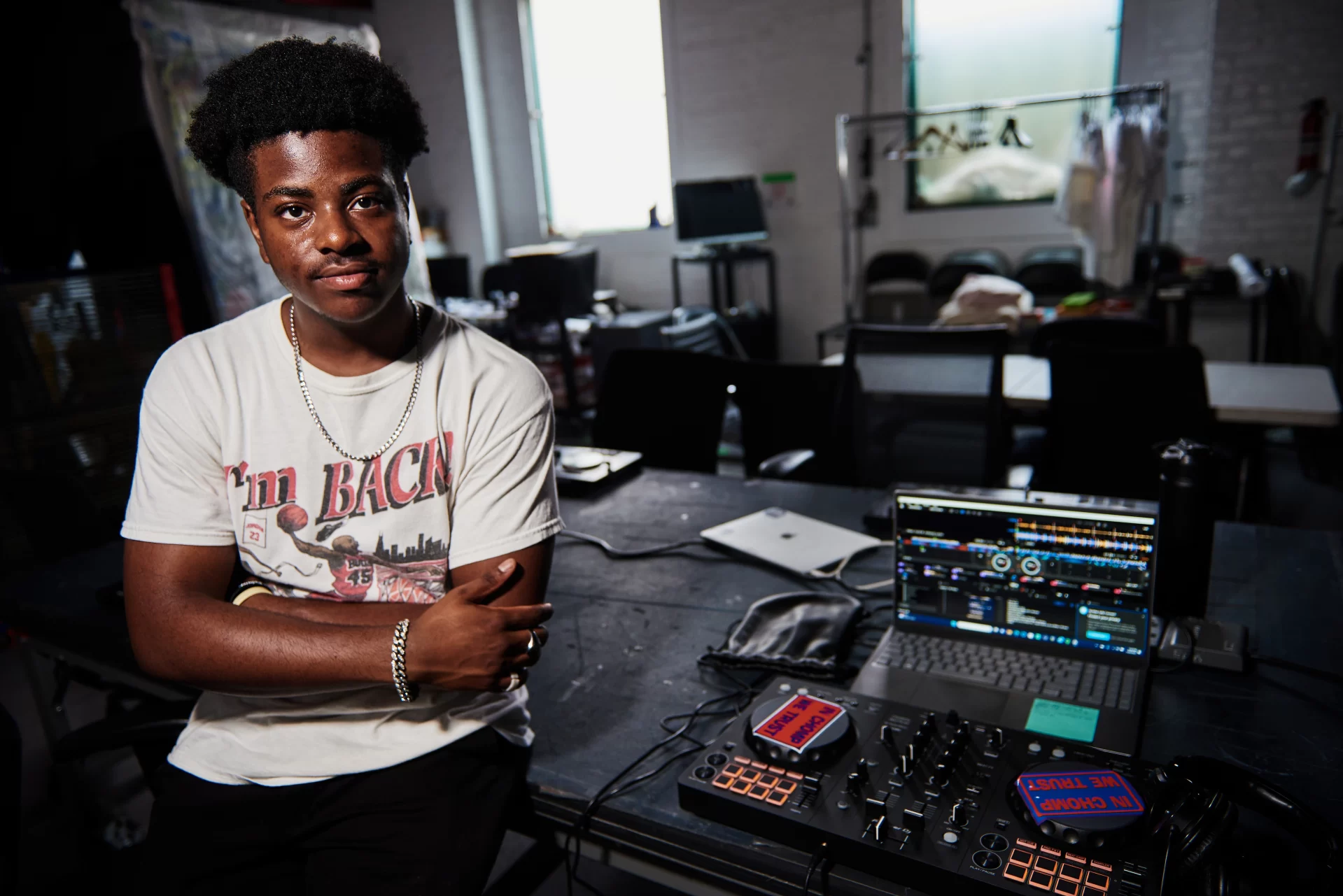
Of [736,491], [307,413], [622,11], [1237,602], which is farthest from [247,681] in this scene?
[622,11]

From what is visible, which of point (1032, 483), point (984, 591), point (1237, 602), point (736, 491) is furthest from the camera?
point (1032, 483)

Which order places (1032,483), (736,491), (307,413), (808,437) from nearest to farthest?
(307,413) < (736,491) < (1032,483) < (808,437)

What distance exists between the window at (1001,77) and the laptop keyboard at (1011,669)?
471cm

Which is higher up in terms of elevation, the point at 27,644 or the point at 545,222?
the point at 545,222

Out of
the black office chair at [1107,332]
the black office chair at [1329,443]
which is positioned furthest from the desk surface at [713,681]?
the black office chair at [1329,443]

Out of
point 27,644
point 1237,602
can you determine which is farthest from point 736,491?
point 27,644

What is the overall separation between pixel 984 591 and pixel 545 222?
22.4 ft

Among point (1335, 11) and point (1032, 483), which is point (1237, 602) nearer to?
point (1032, 483)

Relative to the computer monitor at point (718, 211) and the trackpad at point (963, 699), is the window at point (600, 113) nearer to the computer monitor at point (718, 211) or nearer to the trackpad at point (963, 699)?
the computer monitor at point (718, 211)

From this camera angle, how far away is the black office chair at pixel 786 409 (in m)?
2.60

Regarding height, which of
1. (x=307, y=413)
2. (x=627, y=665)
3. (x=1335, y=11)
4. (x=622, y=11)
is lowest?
(x=627, y=665)

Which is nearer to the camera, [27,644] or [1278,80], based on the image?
[27,644]

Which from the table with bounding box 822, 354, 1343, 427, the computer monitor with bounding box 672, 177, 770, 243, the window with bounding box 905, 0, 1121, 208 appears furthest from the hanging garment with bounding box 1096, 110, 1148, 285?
the computer monitor with bounding box 672, 177, 770, 243

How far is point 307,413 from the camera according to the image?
110cm
